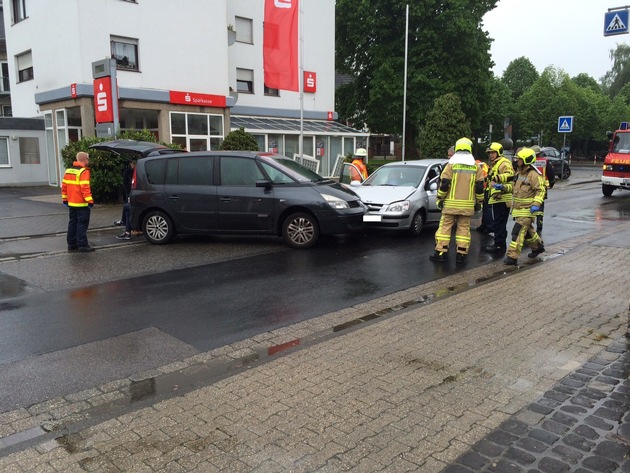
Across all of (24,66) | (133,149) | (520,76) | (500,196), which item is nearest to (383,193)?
(500,196)

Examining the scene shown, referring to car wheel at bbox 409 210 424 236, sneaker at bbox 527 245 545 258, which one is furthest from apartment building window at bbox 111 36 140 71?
sneaker at bbox 527 245 545 258

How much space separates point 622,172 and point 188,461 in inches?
808

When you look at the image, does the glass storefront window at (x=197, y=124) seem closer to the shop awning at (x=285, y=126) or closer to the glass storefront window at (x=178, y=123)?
the glass storefront window at (x=178, y=123)

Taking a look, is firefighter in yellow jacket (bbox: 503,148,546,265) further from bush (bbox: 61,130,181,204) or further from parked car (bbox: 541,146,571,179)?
parked car (bbox: 541,146,571,179)

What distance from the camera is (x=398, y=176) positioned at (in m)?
12.3

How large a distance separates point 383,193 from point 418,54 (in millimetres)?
23894

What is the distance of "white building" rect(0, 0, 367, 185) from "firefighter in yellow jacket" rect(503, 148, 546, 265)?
13217mm

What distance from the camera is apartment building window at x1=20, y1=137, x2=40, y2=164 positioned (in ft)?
81.4

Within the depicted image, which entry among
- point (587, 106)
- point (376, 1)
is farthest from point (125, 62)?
point (587, 106)

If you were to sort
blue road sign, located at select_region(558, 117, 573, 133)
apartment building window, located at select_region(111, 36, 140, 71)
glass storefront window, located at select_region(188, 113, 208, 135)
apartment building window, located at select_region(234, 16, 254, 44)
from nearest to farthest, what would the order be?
apartment building window, located at select_region(111, 36, 140, 71) < glass storefront window, located at select_region(188, 113, 208, 135) < apartment building window, located at select_region(234, 16, 254, 44) < blue road sign, located at select_region(558, 117, 573, 133)

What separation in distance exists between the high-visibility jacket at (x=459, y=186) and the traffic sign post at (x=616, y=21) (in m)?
5.29

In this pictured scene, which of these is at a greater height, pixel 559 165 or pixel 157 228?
pixel 559 165

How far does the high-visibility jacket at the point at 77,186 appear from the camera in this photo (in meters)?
9.89

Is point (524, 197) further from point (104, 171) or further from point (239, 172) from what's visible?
point (104, 171)
